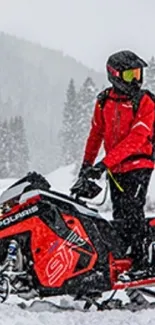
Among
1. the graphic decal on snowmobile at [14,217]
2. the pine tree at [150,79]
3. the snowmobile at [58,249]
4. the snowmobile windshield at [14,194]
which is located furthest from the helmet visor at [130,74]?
the pine tree at [150,79]

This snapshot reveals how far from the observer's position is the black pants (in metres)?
5.61

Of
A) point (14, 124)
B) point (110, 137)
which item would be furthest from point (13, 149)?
point (110, 137)

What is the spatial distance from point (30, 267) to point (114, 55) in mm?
1969

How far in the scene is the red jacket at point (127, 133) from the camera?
5484 millimetres

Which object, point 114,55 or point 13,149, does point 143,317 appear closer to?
point 114,55

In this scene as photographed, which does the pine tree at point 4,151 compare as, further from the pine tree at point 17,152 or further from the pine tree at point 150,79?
the pine tree at point 150,79

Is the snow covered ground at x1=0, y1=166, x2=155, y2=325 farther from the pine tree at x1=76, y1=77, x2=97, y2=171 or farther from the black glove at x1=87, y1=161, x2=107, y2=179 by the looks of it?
the pine tree at x1=76, y1=77, x2=97, y2=171

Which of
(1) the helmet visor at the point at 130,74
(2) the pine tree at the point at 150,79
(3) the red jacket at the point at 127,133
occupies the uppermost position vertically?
(2) the pine tree at the point at 150,79

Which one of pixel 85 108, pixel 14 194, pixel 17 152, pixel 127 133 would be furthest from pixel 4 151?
pixel 14 194

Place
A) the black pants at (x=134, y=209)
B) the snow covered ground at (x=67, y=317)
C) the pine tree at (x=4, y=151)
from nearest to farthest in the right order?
the snow covered ground at (x=67, y=317) < the black pants at (x=134, y=209) < the pine tree at (x=4, y=151)

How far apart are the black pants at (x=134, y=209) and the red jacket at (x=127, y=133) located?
8 centimetres

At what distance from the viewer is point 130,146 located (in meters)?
5.48

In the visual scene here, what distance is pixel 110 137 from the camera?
229 inches

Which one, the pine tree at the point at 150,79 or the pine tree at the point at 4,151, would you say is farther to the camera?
the pine tree at the point at 4,151
